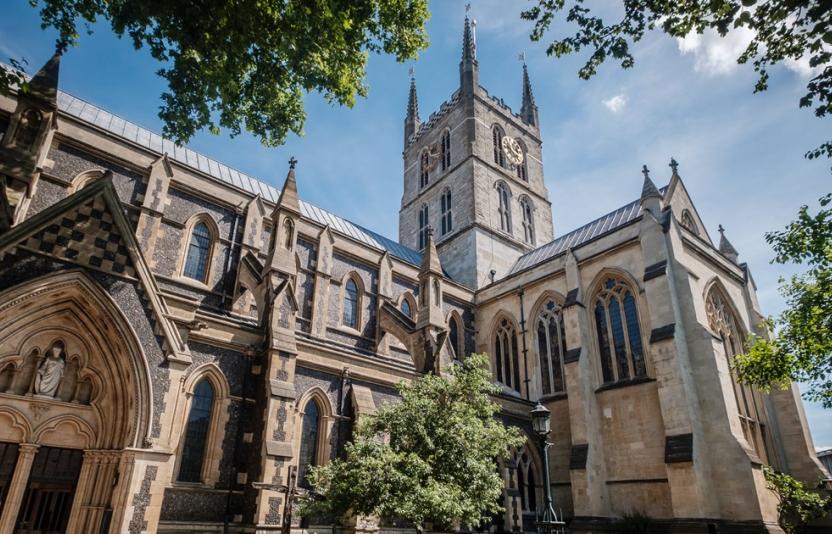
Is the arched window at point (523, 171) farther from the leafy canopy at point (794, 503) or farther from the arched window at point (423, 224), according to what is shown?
the leafy canopy at point (794, 503)

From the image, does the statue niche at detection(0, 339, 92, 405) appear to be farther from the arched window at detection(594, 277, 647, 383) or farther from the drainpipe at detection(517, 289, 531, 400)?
the drainpipe at detection(517, 289, 531, 400)

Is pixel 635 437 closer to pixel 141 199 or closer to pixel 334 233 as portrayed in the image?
pixel 334 233

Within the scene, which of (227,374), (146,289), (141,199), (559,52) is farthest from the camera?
(141,199)

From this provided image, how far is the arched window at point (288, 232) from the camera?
50.9 feet

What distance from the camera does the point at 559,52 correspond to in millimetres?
7797

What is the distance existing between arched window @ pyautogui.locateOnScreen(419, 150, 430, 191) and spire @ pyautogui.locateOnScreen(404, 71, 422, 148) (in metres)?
3.27

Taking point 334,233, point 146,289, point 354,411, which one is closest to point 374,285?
point 334,233

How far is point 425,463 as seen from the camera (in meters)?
11.0

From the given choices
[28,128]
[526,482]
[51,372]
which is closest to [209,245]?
[28,128]

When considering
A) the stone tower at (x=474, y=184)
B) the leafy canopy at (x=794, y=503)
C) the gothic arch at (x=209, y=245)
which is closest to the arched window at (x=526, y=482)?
the leafy canopy at (x=794, y=503)

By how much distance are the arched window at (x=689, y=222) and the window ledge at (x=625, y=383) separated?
24.5ft

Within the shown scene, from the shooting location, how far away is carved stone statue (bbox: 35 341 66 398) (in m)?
9.02

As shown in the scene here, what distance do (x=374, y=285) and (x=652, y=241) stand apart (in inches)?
437

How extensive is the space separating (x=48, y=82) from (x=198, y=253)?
637 centimetres
